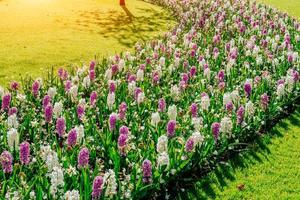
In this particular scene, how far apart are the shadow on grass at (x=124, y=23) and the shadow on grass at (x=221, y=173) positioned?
845 cm

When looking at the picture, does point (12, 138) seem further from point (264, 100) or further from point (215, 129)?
point (264, 100)

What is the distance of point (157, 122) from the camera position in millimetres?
7980

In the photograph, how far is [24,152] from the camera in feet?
21.1

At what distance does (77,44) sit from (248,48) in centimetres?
602

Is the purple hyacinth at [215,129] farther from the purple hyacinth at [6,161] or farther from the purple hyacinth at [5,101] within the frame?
the purple hyacinth at [5,101]

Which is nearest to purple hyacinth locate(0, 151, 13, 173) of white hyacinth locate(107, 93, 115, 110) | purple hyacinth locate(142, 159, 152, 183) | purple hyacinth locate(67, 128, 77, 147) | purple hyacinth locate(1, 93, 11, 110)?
purple hyacinth locate(67, 128, 77, 147)

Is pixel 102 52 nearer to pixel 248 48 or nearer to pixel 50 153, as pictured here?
pixel 248 48

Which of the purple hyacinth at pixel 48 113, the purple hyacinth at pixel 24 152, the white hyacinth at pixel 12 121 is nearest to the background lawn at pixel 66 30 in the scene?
the purple hyacinth at pixel 48 113

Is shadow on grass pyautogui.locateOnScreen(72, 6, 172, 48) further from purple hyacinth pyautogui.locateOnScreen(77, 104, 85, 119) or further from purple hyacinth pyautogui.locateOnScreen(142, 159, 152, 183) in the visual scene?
purple hyacinth pyautogui.locateOnScreen(142, 159, 152, 183)

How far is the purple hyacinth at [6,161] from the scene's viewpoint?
6.32 metres

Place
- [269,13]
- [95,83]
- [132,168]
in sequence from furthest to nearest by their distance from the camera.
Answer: [269,13], [95,83], [132,168]

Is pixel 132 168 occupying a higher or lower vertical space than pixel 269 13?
lower

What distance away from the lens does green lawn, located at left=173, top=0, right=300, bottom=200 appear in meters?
7.32

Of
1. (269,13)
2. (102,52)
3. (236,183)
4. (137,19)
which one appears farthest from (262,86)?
(137,19)
